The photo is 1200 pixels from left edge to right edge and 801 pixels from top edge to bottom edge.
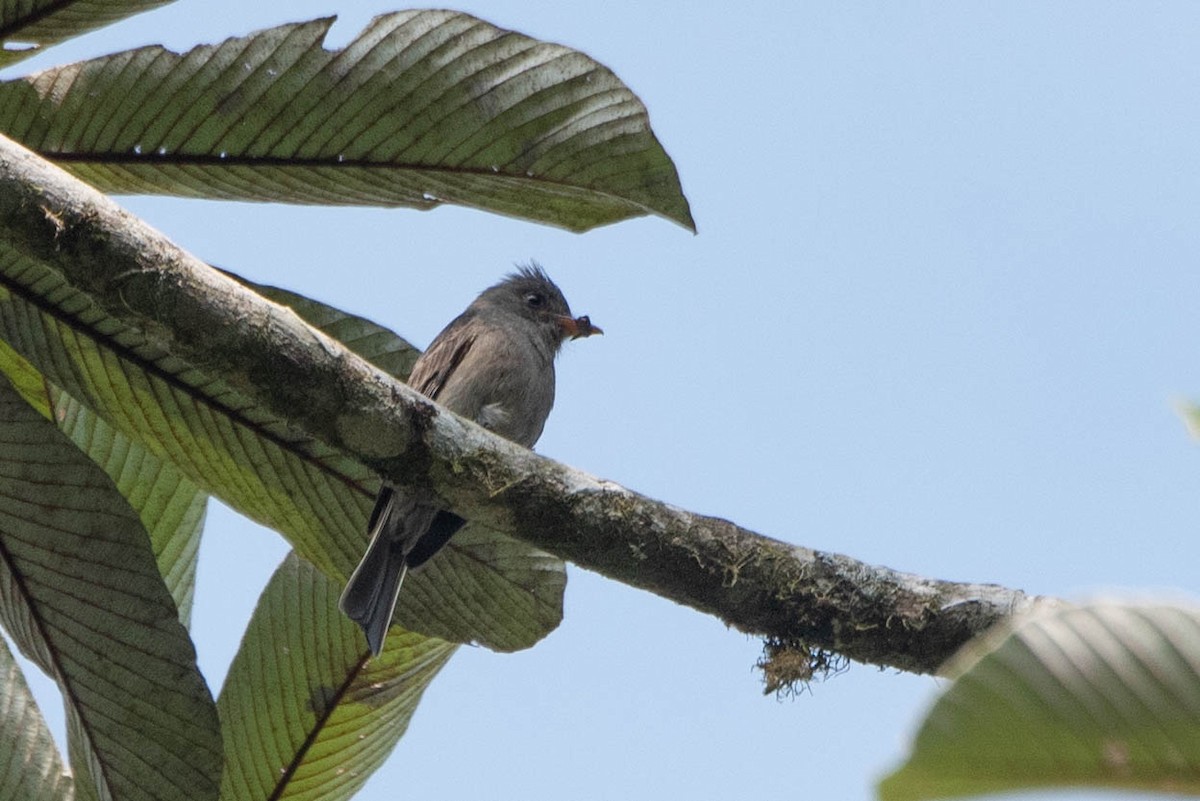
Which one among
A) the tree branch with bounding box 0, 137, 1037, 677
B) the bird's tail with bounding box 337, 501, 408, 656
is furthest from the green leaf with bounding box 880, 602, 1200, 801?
the bird's tail with bounding box 337, 501, 408, 656

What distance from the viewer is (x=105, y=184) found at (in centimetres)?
364

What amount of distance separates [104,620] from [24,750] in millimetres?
397

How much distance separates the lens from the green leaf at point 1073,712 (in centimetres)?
103

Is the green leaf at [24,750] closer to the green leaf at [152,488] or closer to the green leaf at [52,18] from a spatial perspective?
the green leaf at [152,488]

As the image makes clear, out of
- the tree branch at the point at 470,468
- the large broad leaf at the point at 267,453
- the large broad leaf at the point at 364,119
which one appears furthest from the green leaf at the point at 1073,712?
the large broad leaf at the point at 364,119

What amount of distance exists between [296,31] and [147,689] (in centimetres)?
156

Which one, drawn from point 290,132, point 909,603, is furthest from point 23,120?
point 909,603

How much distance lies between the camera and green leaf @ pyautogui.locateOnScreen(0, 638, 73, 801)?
3.31m

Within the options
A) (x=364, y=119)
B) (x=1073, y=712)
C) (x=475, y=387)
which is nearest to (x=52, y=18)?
(x=364, y=119)

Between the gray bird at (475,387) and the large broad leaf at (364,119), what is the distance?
82cm

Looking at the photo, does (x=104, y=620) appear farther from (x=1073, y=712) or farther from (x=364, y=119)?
(x=1073, y=712)

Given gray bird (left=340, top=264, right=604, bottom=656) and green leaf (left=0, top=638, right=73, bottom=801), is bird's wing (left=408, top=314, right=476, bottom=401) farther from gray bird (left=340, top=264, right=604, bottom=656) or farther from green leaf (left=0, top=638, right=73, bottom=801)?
Result: green leaf (left=0, top=638, right=73, bottom=801)

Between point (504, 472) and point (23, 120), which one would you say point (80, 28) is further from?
point (504, 472)

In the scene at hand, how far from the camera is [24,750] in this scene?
132 inches
